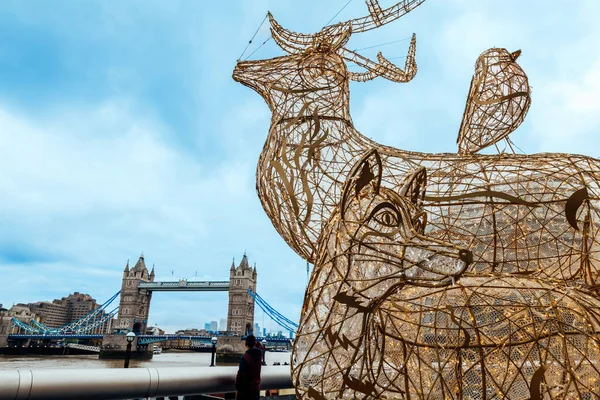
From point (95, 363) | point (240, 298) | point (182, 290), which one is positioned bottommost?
point (95, 363)

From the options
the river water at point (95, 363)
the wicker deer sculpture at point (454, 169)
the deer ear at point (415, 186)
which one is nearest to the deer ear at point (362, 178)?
the deer ear at point (415, 186)

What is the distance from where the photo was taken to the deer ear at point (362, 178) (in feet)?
9.39

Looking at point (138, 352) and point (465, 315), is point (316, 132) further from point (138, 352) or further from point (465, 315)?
point (138, 352)

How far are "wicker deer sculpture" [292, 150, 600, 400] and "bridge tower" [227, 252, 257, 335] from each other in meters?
57.1

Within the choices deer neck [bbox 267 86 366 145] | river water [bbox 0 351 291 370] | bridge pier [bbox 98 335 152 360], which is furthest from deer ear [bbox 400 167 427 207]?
bridge pier [bbox 98 335 152 360]

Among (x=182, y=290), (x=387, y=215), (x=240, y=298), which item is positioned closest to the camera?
(x=387, y=215)

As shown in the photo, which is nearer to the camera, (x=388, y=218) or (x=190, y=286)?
(x=388, y=218)

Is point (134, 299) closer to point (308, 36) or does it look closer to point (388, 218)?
point (308, 36)

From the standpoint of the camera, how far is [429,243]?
2.71 metres

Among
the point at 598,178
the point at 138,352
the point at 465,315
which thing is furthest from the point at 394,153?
the point at 138,352

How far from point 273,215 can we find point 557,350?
3.01m

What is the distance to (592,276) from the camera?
416 centimetres

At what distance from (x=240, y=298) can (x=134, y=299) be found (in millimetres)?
16248

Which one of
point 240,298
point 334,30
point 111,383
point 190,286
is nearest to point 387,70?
point 334,30
